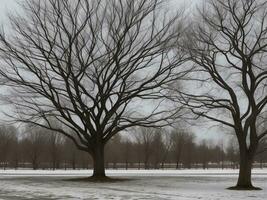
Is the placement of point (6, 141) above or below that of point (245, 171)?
above

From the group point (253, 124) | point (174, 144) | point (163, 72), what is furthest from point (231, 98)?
point (174, 144)

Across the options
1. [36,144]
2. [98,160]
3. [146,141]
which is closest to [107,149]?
[146,141]

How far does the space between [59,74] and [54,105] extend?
2.26 meters

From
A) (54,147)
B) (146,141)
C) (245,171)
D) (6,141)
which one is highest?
(146,141)

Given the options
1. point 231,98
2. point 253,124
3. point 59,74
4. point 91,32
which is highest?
point 91,32

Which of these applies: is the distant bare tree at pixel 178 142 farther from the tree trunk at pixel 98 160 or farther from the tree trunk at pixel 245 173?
the tree trunk at pixel 245 173

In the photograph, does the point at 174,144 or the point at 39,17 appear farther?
the point at 174,144

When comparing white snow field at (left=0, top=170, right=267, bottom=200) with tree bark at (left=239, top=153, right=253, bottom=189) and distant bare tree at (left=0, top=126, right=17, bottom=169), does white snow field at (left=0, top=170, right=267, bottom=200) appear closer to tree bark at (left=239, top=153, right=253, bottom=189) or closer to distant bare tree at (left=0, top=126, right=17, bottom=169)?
tree bark at (left=239, top=153, right=253, bottom=189)

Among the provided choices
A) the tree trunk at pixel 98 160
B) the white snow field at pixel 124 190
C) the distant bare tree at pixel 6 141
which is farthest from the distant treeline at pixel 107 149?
the white snow field at pixel 124 190

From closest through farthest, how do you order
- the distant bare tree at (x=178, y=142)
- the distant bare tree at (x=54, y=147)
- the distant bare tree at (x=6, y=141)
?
the distant bare tree at (x=6, y=141) < the distant bare tree at (x=54, y=147) < the distant bare tree at (x=178, y=142)

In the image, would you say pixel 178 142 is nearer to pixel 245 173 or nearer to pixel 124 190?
pixel 245 173

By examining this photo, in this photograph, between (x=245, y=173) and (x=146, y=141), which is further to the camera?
(x=146, y=141)

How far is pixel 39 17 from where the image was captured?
101 feet

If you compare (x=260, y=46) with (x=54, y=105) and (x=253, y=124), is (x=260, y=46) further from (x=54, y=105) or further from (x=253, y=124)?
(x=54, y=105)
